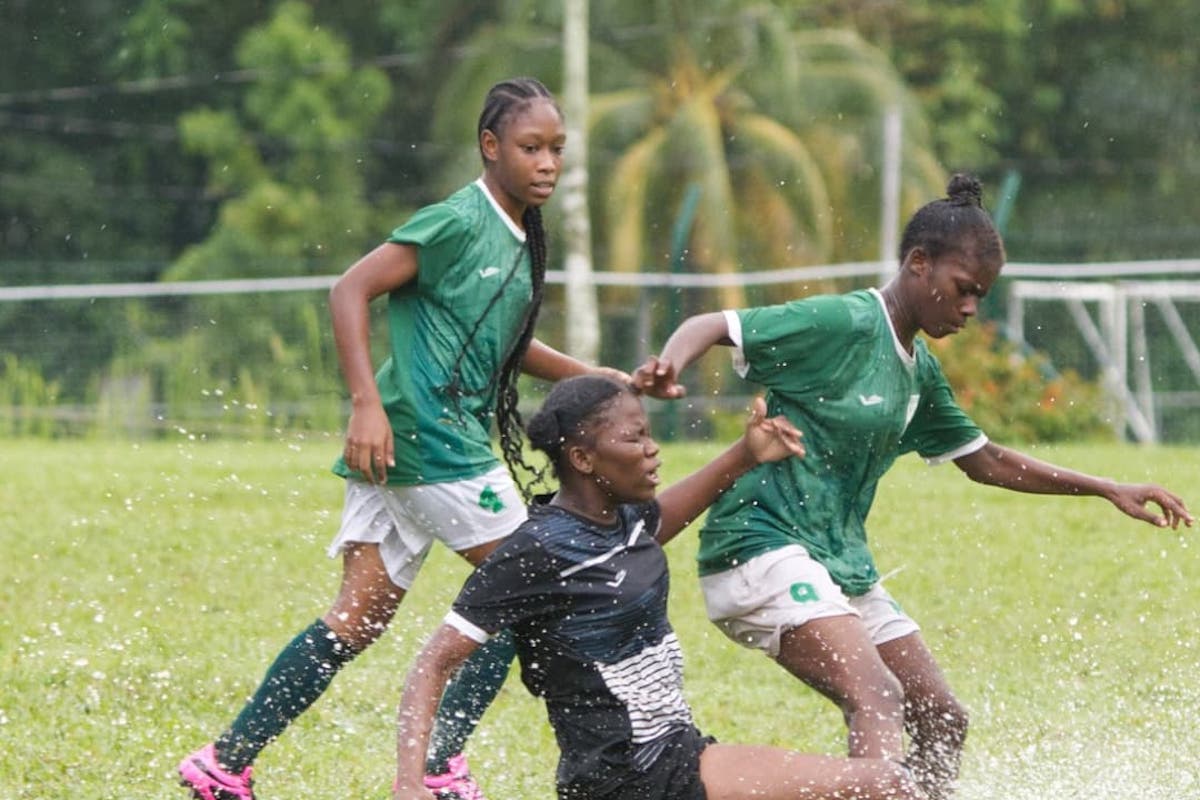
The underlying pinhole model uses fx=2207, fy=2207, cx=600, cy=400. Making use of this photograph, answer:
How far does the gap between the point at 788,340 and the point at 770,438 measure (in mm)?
439

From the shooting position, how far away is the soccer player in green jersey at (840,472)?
16.5 ft

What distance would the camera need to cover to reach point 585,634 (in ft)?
15.2

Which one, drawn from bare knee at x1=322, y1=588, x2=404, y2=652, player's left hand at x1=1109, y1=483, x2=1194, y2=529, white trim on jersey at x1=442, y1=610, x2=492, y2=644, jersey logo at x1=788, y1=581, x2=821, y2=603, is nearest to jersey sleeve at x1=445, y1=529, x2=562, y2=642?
white trim on jersey at x1=442, y1=610, x2=492, y2=644

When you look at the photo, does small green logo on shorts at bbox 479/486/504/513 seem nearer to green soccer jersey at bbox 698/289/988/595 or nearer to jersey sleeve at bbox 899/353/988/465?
green soccer jersey at bbox 698/289/988/595

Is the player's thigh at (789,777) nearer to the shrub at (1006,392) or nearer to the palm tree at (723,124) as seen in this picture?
the shrub at (1006,392)

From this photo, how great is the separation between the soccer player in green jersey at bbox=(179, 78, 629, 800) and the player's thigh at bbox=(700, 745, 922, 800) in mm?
1137

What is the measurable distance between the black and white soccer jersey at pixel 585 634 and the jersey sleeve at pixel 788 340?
2.29ft

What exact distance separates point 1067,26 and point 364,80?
10574 millimetres

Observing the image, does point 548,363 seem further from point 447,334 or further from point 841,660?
point 841,660

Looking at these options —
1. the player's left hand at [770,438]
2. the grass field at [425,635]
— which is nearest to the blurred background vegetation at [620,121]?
the grass field at [425,635]

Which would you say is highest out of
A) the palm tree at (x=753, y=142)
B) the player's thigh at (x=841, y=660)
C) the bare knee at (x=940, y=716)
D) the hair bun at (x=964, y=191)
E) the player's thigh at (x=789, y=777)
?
the hair bun at (x=964, y=191)

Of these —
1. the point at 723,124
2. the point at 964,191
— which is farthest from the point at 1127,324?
the point at 964,191

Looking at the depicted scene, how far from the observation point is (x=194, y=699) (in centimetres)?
695

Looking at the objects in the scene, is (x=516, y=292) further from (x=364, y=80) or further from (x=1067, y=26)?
(x=1067, y=26)
